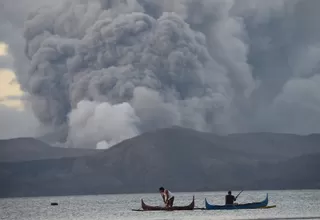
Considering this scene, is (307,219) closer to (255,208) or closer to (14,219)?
(255,208)

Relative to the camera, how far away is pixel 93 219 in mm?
69375

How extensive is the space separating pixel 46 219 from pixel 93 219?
7.42m

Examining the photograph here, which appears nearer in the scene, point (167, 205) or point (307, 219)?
point (307, 219)

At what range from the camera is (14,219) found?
253 feet

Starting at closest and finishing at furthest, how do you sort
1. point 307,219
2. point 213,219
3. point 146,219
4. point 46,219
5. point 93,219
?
point 307,219 < point 213,219 < point 146,219 < point 93,219 < point 46,219

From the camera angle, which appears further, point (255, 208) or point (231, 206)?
point (255, 208)

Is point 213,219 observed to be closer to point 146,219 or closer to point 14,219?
point 146,219

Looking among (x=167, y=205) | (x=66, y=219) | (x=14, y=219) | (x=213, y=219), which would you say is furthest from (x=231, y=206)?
(x=14, y=219)

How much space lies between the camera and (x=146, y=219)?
64.7 metres

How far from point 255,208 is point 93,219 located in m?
17.2

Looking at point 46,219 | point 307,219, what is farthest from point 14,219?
point 307,219

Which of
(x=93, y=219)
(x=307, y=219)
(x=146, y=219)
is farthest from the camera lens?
(x=93, y=219)

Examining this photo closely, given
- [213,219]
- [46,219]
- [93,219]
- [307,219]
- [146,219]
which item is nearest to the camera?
[307,219]

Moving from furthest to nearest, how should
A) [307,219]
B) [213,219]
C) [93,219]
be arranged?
[93,219], [213,219], [307,219]
